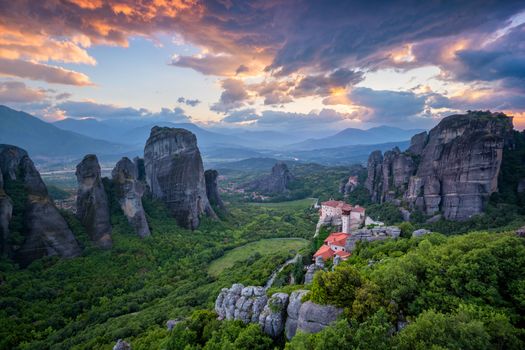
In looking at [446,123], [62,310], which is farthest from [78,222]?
[446,123]

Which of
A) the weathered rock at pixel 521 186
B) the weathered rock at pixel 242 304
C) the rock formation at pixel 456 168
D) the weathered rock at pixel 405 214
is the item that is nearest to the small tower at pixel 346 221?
the weathered rock at pixel 242 304

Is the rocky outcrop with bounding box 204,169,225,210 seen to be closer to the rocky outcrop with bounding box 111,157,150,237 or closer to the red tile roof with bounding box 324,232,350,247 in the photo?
the rocky outcrop with bounding box 111,157,150,237

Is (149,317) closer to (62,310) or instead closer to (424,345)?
(62,310)

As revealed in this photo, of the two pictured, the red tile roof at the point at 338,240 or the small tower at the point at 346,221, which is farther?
the small tower at the point at 346,221

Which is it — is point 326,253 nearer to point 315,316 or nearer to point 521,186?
point 315,316

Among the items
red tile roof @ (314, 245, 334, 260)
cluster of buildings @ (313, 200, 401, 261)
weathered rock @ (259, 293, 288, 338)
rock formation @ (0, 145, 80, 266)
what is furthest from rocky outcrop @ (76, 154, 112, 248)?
weathered rock @ (259, 293, 288, 338)

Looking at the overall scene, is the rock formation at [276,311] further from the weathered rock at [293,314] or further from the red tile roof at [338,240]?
the red tile roof at [338,240]
